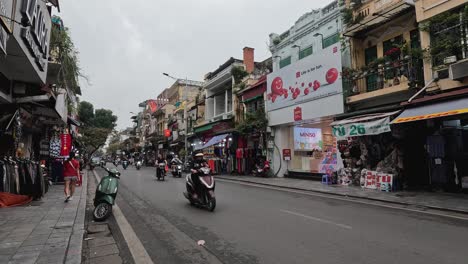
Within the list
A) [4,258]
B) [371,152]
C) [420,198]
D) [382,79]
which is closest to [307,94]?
[382,79]

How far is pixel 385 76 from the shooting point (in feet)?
47.5

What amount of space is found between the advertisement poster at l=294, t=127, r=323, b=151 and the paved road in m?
10.4

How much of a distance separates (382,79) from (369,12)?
135 inches

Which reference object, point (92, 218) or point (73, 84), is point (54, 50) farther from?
point (92, 218)

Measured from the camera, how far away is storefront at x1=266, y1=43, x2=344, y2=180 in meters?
17.2

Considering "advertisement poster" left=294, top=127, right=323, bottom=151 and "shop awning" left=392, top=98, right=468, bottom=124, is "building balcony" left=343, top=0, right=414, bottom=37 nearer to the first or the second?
"shop awning" left=392, top=98, right=468, bottom=124

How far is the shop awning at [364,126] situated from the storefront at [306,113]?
2017 millimetres

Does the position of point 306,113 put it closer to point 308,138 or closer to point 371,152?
point 308,138

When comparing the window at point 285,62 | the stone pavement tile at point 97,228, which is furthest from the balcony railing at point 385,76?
the stone pavement tile at point 97,228

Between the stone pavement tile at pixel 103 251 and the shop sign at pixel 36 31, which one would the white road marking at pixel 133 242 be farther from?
the shop sign at pixel 36 31

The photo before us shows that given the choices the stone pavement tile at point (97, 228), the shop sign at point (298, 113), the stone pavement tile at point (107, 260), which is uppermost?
the shop sign at point (298, 113)

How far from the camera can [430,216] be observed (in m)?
7.95

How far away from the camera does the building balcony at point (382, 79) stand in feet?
42.1

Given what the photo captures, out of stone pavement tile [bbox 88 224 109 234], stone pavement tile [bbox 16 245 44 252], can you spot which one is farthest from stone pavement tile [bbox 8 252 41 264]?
stone pavement tile [bbox 88 224 109 234]
